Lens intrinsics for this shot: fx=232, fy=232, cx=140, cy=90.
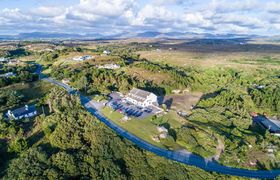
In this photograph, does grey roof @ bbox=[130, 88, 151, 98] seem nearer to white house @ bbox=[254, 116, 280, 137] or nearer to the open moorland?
the open moorland

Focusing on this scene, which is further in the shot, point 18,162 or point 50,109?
point 50,109

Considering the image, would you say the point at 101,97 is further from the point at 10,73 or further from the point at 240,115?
the point at 10,73

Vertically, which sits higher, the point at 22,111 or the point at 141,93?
the point at 141,93

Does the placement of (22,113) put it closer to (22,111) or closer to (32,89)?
(22,111)

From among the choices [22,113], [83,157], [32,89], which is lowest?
[83,157]

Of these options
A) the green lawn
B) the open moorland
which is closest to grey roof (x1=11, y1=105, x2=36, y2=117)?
the open moorland

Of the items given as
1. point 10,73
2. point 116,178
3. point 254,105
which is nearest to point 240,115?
point 254,105

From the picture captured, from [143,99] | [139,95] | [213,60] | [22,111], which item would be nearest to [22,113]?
[22,111]

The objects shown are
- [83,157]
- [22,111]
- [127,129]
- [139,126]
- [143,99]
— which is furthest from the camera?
[143,99]
